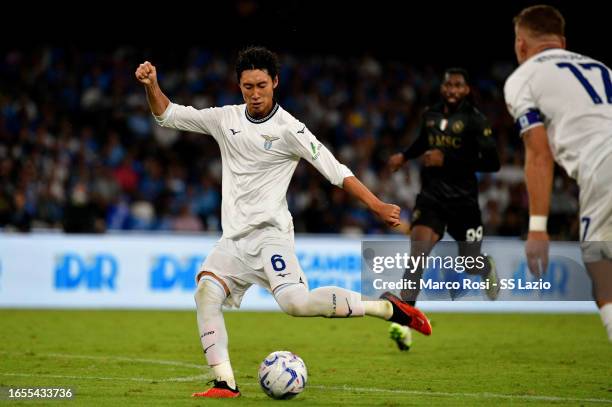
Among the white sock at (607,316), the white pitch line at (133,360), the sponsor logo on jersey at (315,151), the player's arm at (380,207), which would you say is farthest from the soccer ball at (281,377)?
the white sock at (607,316)

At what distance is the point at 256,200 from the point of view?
7.48m

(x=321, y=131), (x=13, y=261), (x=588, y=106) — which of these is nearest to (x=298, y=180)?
(x=321, y=131)

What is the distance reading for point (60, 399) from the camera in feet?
22.8

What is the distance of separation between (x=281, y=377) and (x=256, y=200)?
50.8 inches

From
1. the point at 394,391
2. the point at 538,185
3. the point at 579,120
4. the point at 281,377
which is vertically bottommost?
the point at 394,391

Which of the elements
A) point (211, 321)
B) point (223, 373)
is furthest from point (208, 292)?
point (223, 373)

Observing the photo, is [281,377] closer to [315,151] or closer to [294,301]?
[294,301]

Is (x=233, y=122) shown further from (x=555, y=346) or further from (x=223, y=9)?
(x=223, y=9)

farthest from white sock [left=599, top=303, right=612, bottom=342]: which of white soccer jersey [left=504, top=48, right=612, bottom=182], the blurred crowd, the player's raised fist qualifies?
the blurred crowd

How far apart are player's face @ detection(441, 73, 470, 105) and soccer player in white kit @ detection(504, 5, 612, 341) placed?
15.7ft

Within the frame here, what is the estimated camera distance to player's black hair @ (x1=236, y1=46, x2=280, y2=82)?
7.43 meters

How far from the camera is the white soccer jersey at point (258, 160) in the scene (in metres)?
7.43

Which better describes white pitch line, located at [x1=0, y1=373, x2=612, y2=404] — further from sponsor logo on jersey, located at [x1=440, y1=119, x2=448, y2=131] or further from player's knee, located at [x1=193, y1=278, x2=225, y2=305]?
sponsor logo on jersey, located at [x1=440, y1=119, x2=448, y2=131]

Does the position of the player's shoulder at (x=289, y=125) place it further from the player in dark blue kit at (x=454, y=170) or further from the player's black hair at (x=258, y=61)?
the player in dark blue kit at (x=454, y=170)
